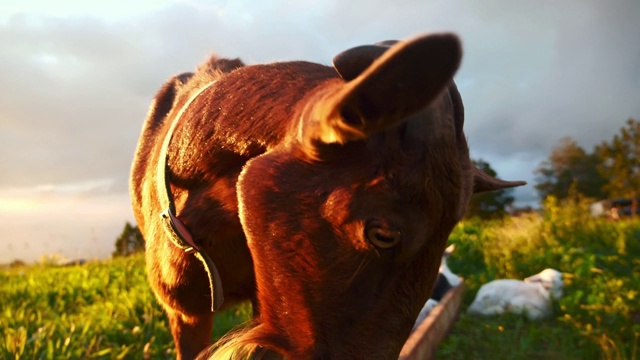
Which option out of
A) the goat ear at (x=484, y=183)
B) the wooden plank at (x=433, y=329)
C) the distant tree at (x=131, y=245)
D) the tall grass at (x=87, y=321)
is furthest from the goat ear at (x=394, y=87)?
the distant tree at (x=131, y=245)

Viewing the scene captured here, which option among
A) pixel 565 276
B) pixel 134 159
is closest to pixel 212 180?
pixel 134 159

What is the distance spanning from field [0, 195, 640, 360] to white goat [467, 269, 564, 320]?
4.5 inches

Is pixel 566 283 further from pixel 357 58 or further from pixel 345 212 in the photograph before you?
pixel 357 58

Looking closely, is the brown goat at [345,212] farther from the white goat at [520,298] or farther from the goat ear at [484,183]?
the white goat at [520,298]

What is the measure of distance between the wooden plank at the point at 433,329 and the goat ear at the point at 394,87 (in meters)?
2.40

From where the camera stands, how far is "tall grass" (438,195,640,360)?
445 cm

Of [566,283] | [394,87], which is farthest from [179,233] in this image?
[566,283]

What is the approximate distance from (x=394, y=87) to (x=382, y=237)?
43 cm

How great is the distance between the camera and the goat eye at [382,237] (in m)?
1.26

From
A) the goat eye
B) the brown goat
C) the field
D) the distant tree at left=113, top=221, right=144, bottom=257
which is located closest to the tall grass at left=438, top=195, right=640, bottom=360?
the field

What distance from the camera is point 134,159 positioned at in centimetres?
272

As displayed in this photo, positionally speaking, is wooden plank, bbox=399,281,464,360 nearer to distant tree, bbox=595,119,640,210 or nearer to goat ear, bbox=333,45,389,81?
goat ear, bbox=333,45,389,81

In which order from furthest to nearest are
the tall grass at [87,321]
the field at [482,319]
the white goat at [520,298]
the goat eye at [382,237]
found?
the white goat at [520,298]
the field at [482,319]
the tall grass at [87,321]
the goat eye at [382,237]

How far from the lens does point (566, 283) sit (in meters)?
5.87
